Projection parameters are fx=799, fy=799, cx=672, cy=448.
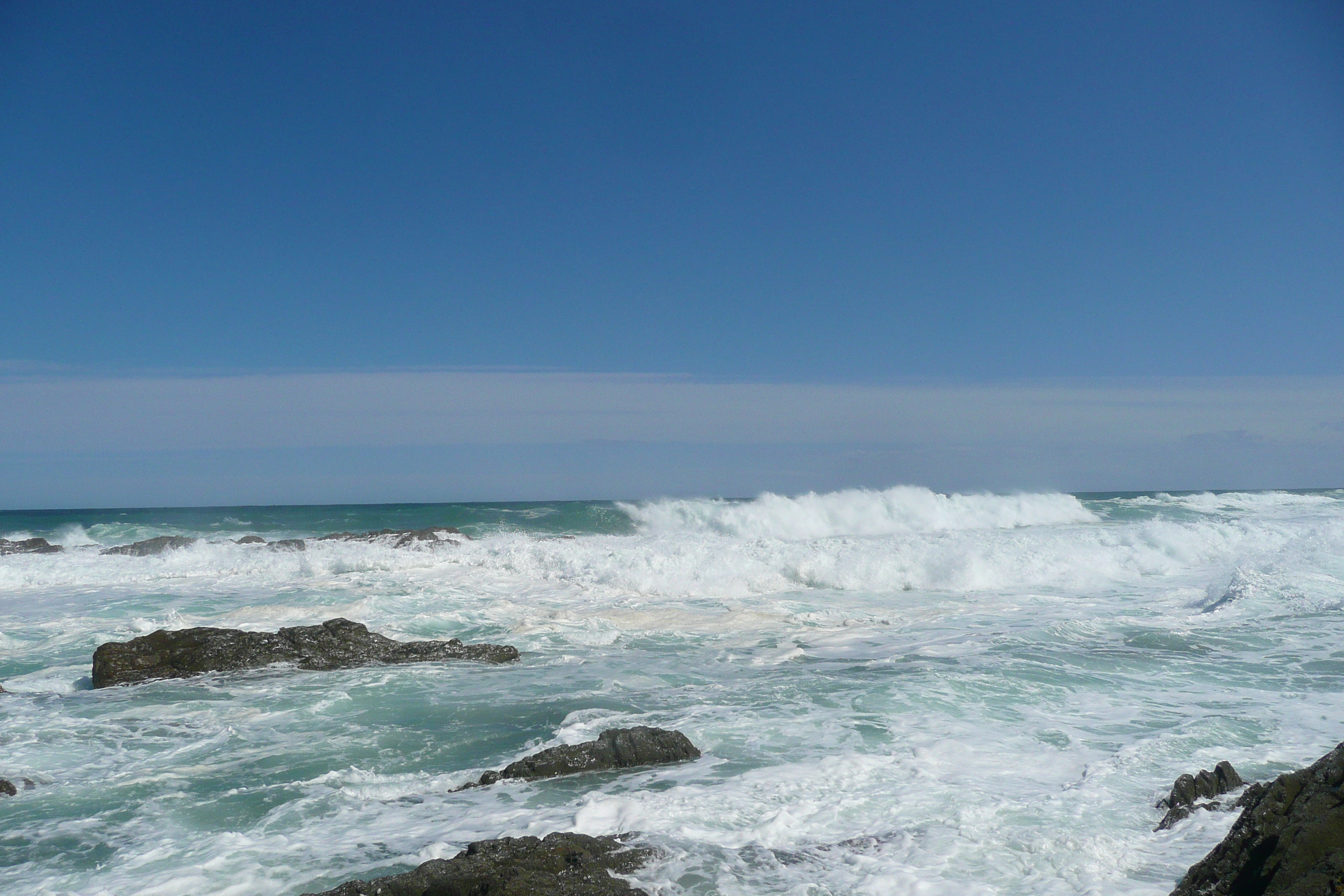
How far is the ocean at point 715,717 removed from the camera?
5.17 metres

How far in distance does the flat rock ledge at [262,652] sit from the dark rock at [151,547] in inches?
663

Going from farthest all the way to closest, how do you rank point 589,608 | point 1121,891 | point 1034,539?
1. point 1034,539
2. point 589,608
3. point 1121,891

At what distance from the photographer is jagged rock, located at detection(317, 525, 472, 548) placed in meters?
27.5

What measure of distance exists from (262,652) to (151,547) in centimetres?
2022

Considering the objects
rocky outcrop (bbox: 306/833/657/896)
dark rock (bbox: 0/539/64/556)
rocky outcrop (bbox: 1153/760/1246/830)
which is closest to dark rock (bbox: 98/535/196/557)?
dark rock (bbox: 0/539/64/556)

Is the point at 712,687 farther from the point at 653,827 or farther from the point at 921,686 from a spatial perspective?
the point at 653,827

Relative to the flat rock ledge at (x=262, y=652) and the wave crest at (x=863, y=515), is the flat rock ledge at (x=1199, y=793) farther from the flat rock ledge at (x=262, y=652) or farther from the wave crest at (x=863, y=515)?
the wave crest at (x=863, y=515)

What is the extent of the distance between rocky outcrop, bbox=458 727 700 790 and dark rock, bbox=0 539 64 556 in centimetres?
2811

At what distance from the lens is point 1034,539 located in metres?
23.3

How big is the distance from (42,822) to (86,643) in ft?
26.3

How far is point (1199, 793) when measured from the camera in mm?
5719

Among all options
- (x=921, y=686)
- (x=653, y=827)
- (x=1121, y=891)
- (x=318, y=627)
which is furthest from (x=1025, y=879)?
(x=318, y=627)

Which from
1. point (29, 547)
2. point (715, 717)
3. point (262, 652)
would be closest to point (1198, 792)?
→ point (715, 717)

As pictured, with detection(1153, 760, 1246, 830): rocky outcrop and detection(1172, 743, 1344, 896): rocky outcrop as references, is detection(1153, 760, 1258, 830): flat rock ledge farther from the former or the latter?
detection(1172, 743, 1344, 896): rocky outcrop
